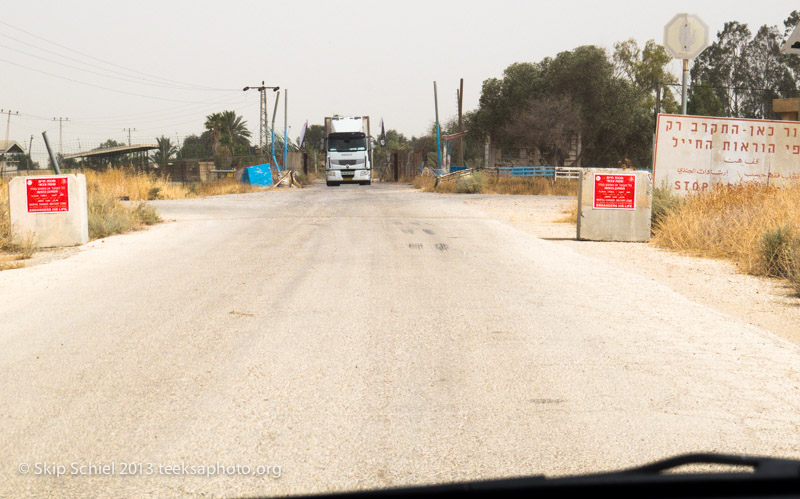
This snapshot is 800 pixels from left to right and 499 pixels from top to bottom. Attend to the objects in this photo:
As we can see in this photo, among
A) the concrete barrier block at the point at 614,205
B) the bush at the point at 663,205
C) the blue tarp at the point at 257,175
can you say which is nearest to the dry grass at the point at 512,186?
the blue tarp at the point at 257,175

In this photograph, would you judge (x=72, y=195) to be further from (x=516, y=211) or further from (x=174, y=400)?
(x=516, y=211)

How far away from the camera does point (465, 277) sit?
903 centimetres

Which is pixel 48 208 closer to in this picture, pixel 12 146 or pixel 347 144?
pixel 347 144

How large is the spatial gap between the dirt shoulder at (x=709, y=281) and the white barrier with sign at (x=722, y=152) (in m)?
3.48

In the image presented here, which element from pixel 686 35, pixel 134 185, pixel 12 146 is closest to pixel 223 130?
pixel 12 146

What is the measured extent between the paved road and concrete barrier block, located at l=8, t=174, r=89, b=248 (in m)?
3.19

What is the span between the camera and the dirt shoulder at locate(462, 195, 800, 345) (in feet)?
24.3

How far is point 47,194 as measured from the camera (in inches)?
494

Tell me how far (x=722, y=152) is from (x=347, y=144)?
91.2 feet

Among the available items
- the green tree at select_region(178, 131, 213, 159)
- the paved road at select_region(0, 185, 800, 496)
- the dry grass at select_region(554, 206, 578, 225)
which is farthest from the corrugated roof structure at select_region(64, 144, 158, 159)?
the paved road at select_region(0, 185, 800, 496)

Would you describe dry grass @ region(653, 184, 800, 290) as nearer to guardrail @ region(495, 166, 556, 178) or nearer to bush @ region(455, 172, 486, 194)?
bush @ region(455, 172, 486, 194)

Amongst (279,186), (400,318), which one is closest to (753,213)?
(400,318)

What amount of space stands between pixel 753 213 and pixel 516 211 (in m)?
9.36

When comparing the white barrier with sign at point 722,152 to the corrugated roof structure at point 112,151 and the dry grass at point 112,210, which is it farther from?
the corrugated roof structure at point 112,151
